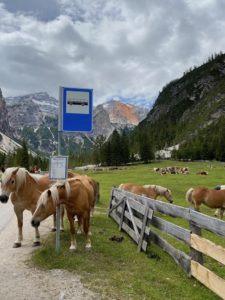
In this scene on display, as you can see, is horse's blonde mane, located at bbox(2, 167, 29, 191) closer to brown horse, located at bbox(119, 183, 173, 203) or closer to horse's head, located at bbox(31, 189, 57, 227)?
horse's head, located at bbox(31, 189, 57, 227)

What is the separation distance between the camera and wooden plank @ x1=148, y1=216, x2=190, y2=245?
31.6ft

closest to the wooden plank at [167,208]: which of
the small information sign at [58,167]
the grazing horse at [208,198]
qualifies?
the small information sign at [58,167]

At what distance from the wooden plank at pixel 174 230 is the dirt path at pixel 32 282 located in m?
2.71

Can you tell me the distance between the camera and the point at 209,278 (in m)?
8.34

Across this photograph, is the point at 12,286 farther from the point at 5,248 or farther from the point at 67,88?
the point at 67,88

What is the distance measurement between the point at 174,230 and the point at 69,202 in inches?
120

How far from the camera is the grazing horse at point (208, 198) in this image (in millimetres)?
21781

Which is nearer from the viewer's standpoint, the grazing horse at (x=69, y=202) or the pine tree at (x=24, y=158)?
the grazing horse at (x=69, y=202)

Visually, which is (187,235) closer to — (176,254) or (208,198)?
(176,254)

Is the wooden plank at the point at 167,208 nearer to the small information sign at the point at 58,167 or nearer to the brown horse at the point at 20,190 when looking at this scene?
the small information sign at the point at 58,167

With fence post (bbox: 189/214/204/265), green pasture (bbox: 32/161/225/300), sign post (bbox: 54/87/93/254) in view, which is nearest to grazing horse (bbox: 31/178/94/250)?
green pasture (bbox: 32/161/225/300)

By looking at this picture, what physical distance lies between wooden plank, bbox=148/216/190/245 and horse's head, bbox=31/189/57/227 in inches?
121

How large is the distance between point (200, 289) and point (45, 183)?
756cm

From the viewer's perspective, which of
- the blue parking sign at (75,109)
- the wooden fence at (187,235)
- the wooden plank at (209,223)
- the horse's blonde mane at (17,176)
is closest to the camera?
the wooden plank at (209,223)
